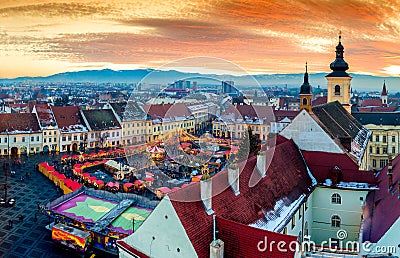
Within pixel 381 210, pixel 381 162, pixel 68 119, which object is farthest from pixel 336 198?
pixel 68 119

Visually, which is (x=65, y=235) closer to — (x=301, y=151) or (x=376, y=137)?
(x=301, y=151)

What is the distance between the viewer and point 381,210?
80.8 ft

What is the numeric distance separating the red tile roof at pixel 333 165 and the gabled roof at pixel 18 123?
5431cm

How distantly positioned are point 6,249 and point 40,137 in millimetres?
43510

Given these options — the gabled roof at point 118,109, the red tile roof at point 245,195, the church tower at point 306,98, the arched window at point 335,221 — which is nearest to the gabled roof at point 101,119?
the gabled roof at point 118,109

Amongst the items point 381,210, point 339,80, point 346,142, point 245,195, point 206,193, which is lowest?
point 381,210

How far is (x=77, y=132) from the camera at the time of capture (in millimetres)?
75562

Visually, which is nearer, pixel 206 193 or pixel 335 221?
pixel 206 193

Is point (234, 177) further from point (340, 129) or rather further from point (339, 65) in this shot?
point (339, 65)

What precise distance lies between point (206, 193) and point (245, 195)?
410 cm

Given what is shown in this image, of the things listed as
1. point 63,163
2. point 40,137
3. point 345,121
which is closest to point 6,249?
point 63,163

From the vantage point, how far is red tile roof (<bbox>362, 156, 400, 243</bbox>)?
2139cm

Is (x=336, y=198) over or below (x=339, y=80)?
below

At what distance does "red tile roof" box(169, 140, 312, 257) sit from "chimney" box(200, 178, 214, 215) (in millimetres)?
232
